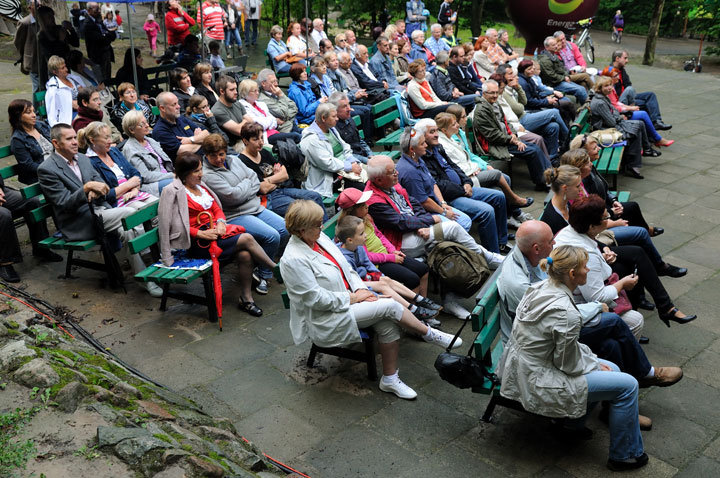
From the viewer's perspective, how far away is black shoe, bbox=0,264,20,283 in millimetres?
6359

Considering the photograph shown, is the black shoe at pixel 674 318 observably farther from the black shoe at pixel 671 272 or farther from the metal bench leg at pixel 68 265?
the metal bench leg at pixel 68 265

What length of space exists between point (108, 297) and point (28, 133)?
2013mm

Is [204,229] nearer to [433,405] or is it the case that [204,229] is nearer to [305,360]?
[305,360]

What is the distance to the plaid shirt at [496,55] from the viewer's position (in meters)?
13.2

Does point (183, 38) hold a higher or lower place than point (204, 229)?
higher

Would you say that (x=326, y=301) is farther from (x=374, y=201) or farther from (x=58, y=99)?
(x=58, y=99)

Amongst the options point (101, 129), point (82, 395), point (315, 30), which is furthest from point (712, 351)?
point (315, 30)

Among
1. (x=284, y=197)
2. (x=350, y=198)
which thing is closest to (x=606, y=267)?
(x=350, y=198)

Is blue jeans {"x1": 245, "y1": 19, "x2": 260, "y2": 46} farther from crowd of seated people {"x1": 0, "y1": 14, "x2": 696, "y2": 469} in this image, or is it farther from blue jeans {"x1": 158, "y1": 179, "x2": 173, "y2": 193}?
blue jeans {"x1": 158, "y1": 179, "x2": 173, "y2": 193}

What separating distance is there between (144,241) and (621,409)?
3.89m

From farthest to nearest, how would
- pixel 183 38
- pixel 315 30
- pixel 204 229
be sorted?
pixel 315 30, pixel 183 38, pixel 204 229

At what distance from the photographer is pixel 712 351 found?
5.58 meters


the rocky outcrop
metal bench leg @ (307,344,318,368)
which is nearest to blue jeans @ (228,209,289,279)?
metal bench leg @ (307,344,318,368)

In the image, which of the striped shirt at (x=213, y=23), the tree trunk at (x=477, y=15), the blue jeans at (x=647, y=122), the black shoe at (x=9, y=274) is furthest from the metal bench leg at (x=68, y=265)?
the tree trunk at (x=477, y=15)
